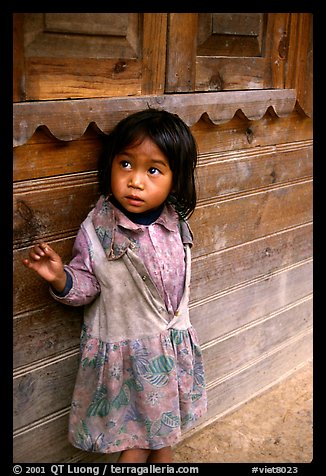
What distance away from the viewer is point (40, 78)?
76.3 inches

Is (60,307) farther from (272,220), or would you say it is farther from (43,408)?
(272,220)

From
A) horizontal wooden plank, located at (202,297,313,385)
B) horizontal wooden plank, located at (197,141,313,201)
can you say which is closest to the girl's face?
horizontal wooden plank, located at (197,141,313,201)

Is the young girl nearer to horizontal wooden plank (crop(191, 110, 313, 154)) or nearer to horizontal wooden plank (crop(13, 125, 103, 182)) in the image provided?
horizontal wooden plank (crop(13, 125, 103, 182))

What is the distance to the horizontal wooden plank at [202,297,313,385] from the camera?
3.01 metres

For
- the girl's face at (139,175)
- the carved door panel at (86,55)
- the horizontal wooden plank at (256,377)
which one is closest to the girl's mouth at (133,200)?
the girl's face at (139,175)

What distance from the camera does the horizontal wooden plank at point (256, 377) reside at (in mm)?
3097

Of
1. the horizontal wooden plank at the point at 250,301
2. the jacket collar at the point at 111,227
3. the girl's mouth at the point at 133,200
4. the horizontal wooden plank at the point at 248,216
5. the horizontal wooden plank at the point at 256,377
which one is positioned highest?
the girl's mouth at the point at 133,200

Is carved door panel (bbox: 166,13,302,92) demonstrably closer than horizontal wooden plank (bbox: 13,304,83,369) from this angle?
No

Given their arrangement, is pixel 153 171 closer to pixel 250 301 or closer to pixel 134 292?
pixel 134 292

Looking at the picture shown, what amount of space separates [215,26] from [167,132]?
0.62 m

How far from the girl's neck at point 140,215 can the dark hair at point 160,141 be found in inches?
1.8

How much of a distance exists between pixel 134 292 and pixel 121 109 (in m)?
0.60

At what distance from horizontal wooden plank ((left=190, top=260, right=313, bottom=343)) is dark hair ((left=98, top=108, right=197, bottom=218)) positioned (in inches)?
31.0

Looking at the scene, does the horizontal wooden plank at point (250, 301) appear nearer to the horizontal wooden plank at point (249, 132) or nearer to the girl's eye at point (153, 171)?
the horizontal wooden plank at point (249, 132)
